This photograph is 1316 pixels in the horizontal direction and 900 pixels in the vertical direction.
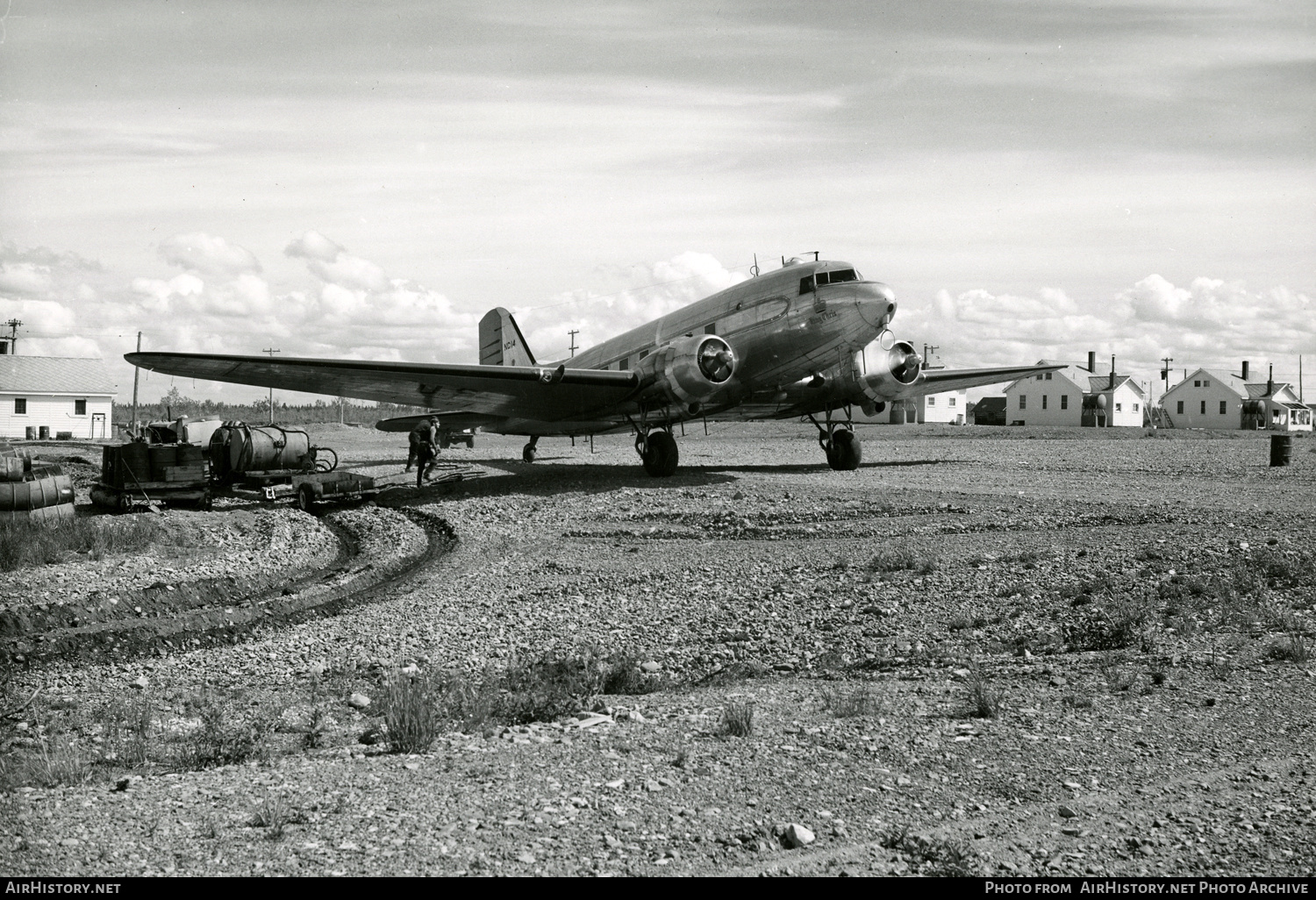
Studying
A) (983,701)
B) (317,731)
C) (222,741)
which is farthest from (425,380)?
(983,701)

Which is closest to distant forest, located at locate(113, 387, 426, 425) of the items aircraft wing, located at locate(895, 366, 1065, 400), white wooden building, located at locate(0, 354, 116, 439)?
white wooden building, located at locate(0, 354, 116, 439)

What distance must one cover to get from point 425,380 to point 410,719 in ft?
56.1

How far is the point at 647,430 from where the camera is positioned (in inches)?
949

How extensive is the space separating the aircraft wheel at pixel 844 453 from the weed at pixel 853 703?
18.9 metres

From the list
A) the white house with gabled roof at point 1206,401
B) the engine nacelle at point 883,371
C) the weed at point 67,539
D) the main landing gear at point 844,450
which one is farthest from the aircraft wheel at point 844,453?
the white house with gabled roof at point 1206,401

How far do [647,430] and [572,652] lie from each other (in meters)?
14.5

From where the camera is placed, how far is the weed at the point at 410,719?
6.24 meters

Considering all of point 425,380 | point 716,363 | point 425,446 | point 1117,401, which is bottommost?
point 425,446

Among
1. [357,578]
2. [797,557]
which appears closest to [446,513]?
[357,578]

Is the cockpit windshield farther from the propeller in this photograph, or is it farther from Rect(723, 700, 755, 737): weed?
Rect(723, 700, 755, 737): weed

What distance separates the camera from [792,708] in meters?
7.21

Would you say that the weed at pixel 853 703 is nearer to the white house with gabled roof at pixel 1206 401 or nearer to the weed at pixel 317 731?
the weed at pixel 317 731

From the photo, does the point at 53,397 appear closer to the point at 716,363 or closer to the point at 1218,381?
the point at 716,363

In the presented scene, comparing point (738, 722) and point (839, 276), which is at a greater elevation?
point (839, 276)
